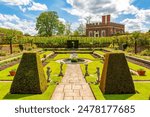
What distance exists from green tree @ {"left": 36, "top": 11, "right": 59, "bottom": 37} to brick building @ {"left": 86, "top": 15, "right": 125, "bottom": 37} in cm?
1516

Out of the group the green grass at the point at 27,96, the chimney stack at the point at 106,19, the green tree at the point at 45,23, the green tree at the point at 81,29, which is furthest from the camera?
the green tree at the point at 81,29

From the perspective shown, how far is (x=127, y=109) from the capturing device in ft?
21.5

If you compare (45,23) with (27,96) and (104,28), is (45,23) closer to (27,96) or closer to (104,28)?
(104,28)

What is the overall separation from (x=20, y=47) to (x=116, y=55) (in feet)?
115

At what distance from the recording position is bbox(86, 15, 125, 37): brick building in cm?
6731

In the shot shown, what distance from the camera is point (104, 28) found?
6794 centimetres

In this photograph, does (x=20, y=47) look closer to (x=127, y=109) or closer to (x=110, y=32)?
(x=110, y=32)

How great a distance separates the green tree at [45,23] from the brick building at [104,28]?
15.2 meters

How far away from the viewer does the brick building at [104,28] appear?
Result: 67312mm

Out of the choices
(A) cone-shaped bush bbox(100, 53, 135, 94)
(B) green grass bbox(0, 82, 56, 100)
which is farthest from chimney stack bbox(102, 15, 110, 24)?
(A) cone-shaped bush bbox(100, 53, 135, 94)

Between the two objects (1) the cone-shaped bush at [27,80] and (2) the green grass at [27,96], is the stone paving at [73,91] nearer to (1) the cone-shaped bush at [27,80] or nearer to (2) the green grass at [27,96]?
(2) the green grass at [27,96]

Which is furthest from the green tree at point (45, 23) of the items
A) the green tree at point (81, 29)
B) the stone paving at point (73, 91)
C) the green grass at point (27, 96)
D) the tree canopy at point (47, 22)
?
the green grass at point (27, 96)

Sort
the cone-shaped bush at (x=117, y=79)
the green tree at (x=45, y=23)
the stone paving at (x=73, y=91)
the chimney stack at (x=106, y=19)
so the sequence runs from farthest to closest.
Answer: the chimney stack at (x=106, y=19) → the green tree at (x=45, y=23) → the cone-shaped bush at (x=117, y=79) → the stone paving at (x=73, y=91)

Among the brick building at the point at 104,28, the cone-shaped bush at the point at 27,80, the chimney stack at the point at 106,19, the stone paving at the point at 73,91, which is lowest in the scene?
the stone paving at the point at 73,91
